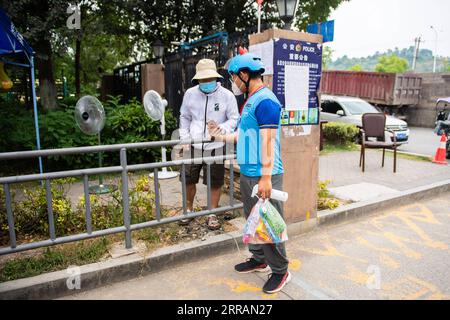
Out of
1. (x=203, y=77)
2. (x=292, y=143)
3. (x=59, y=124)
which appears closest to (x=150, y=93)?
(x=59, y=124)

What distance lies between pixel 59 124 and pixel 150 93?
6.47 ft

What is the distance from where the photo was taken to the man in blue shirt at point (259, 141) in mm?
2742

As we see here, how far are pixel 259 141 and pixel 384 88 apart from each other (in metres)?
17.8

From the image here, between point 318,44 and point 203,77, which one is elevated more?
point 318,44

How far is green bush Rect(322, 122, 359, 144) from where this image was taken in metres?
10.4

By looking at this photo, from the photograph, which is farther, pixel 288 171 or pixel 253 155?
pixel 288 171

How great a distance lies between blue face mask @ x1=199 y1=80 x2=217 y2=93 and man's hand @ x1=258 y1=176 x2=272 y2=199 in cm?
156

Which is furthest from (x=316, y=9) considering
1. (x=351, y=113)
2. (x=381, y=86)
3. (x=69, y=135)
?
(x=69, y=135)

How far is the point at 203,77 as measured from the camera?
382 centimetres

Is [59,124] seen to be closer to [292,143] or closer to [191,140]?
[191,140]

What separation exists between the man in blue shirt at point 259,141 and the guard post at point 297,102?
2.81ft

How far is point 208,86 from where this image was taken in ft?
12.8

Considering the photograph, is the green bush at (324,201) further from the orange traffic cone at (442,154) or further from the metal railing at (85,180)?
the orange traffic cone at (442,154)
